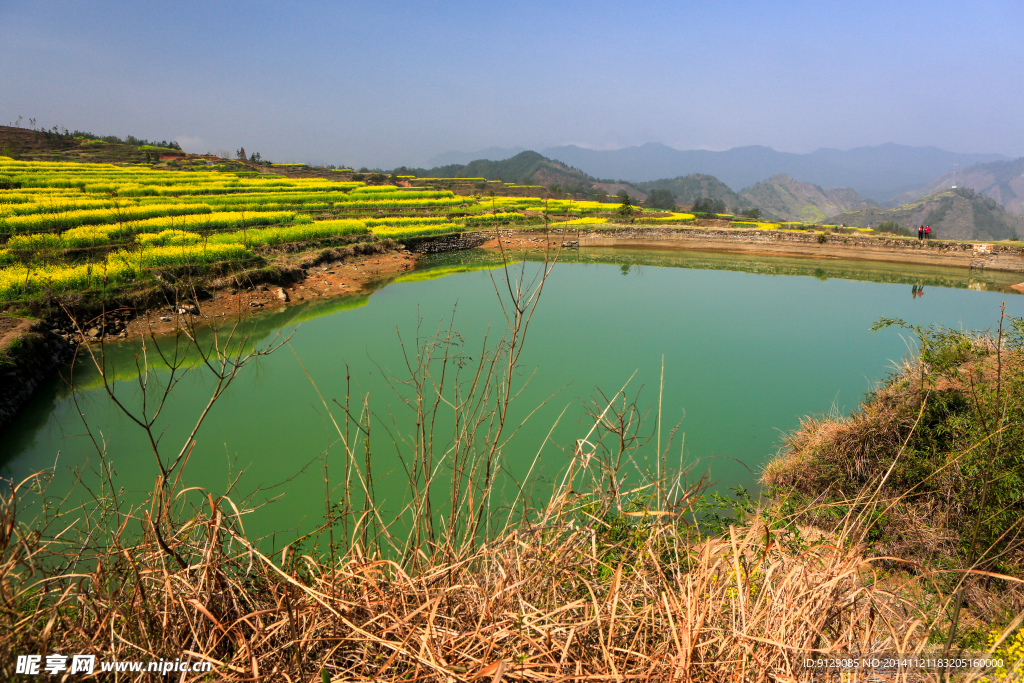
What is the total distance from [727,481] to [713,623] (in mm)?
3559

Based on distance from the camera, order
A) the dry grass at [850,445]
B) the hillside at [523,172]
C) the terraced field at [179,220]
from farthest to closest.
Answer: the hillside at [523,172] < the terraced field at [179,220] < the dry grass at [850,445]

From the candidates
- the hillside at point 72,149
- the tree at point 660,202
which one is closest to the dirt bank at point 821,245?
the tree at point 660,202

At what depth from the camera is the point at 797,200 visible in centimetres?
10562

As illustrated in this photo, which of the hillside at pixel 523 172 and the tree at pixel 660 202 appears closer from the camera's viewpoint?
the tree at pixel 660 202

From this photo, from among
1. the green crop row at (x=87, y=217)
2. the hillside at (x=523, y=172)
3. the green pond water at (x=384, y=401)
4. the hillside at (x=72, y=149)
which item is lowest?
the green pond water at (x=384, y=401)

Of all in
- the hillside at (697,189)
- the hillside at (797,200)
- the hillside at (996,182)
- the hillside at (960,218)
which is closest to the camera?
the hillside at (960,218)

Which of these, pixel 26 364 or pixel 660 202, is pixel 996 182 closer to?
pixel 660 202

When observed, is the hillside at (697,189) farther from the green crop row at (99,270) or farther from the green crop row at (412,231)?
the green crop row at (99,270)

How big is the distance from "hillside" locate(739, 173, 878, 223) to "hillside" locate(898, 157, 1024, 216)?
55.1ft

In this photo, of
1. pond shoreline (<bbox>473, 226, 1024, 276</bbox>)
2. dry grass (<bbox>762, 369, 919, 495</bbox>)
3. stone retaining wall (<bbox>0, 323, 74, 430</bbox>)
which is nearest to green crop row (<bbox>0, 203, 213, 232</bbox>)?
stone retaining wall (<bbox>0, 323, 74, 430</bbox>)

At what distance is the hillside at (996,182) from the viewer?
109 metres

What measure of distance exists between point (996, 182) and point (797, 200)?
68.1 meters

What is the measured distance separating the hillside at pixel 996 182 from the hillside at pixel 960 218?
59.9m

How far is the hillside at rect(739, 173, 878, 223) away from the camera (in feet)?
315
